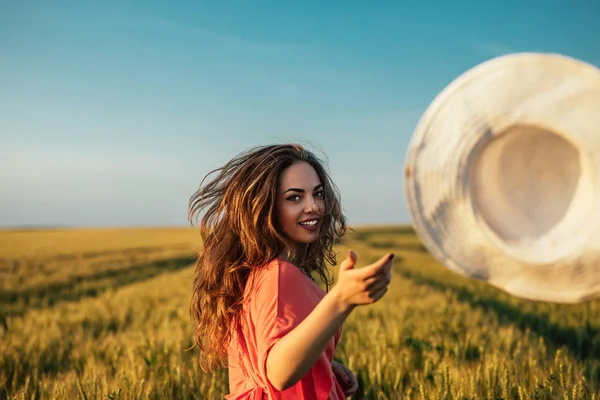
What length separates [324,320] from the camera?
1.36m

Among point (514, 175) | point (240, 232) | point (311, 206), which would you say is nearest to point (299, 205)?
point (311, 206)

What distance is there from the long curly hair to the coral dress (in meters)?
0.10

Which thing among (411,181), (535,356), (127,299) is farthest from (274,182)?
(127,299)

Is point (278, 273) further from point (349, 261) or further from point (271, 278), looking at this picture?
point (349, 261)

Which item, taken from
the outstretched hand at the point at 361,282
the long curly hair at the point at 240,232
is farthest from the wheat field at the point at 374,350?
the outstretched hand at the point at 361,282

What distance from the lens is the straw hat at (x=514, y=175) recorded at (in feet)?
4.59

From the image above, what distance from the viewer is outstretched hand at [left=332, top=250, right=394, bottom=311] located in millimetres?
1235

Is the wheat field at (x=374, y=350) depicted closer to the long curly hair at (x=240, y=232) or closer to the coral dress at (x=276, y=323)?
the long curly hair at (x=240, y=232)

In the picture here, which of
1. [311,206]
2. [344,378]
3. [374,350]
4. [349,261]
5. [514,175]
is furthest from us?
[374,350]

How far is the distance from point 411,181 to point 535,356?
133 inches

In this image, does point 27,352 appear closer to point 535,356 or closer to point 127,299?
point 127,299

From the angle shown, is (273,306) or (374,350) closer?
(273,306)

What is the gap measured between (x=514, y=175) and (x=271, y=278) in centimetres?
83

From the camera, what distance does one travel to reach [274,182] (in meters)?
1.91
